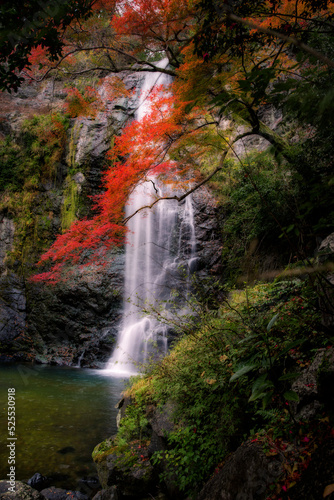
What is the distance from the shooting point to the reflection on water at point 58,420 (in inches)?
167

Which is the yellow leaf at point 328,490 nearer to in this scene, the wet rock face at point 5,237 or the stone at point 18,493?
the stone at point 18,493

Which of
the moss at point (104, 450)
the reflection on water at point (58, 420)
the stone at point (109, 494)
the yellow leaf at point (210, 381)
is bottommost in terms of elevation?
the reflection on water at point (58, 420)

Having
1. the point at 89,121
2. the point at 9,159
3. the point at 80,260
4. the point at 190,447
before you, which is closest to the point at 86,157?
the point at 89,121

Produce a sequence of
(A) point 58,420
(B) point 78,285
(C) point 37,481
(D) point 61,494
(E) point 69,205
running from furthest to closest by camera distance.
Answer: (E) point 69,205 < (B) point 78,285 < (A) point 58,420 < (C) point 37,481 < (D) point 61,494

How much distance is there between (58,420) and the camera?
584 centimetres

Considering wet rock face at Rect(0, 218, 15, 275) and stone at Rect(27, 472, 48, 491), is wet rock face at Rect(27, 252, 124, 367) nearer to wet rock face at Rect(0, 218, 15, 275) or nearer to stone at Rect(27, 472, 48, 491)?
wet rock face at Rect(0, 218, 15, 275)

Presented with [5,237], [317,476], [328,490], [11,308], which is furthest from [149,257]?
[328,490]

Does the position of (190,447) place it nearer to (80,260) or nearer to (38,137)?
(80,260)

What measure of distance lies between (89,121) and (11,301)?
983 centimetres

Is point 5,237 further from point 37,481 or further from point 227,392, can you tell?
point 227,392

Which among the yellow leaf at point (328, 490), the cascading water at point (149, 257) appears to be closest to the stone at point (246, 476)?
the yellow leaf at point (328, 490)

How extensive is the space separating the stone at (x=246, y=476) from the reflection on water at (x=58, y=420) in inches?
110

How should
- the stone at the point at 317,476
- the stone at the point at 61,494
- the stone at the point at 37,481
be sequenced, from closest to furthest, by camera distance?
the stone at the point at 317,476
the stone at the point at 61,494
the stone at the point at 37,481

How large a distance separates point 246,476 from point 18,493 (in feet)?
9.17
